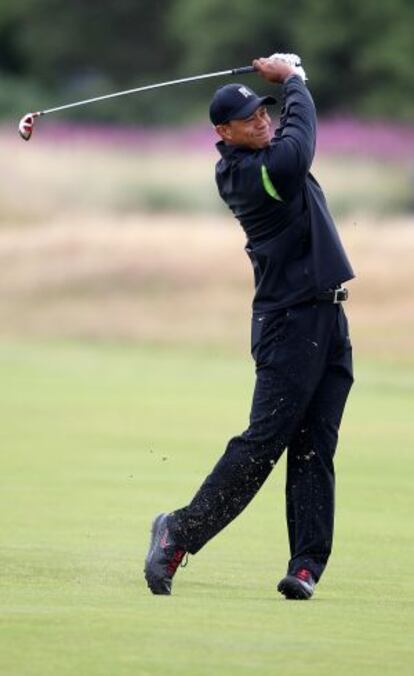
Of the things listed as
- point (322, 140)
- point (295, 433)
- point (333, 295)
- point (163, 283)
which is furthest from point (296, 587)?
point (322, 140)

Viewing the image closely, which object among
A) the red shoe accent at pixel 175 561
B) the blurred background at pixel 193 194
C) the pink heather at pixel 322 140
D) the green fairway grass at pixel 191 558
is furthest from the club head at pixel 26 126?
the pink heather at pixel 322 140

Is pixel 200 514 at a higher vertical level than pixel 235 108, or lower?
lower

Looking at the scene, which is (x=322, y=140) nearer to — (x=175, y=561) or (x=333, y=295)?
(x=333, y=295)

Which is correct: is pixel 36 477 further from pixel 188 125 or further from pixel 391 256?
pixel 188 125

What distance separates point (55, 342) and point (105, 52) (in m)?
46.5

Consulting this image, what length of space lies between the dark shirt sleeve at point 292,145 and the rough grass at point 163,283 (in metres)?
16.2

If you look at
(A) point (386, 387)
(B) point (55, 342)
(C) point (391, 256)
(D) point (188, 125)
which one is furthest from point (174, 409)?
(D) point (188, 125)

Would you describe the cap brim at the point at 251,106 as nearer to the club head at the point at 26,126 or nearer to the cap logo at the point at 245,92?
the cap logo at the point at 245,92

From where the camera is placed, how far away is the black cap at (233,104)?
27.4 ft

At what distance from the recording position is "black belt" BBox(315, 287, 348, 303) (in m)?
8.38

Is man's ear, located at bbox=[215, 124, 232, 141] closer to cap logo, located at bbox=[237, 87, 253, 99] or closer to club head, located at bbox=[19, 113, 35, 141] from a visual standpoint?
cap logo, located at bbox=[237, 87, 253, 99]

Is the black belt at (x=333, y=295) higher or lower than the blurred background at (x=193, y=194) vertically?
lower

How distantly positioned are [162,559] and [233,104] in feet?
5.53

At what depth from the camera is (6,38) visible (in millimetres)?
74312
